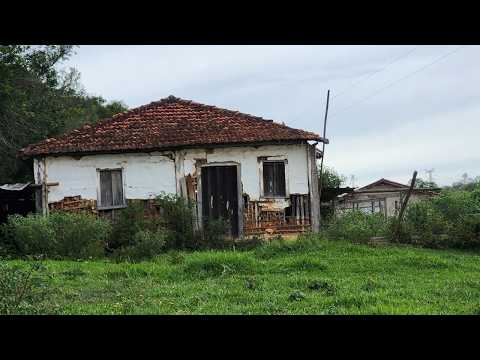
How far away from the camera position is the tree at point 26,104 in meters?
20.6

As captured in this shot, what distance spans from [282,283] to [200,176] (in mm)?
7552

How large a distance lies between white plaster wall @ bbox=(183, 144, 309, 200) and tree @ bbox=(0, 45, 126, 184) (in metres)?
7.36

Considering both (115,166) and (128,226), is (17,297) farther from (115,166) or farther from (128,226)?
(115,166)

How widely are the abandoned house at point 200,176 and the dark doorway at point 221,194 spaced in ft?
0.09

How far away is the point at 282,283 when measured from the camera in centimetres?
1003

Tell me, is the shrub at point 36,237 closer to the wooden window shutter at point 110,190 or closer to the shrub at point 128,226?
the shrub at point 128,226

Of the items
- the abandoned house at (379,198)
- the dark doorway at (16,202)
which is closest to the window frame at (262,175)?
the abandoned house at (379,198)

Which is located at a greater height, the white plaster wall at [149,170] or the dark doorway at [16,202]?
the white plaster wall at [149,170]

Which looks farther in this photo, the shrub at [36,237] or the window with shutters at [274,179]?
the window with shutters at [274,179]

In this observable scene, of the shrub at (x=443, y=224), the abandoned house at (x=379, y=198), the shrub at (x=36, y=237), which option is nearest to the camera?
the shrub at (x=36, y=237)
